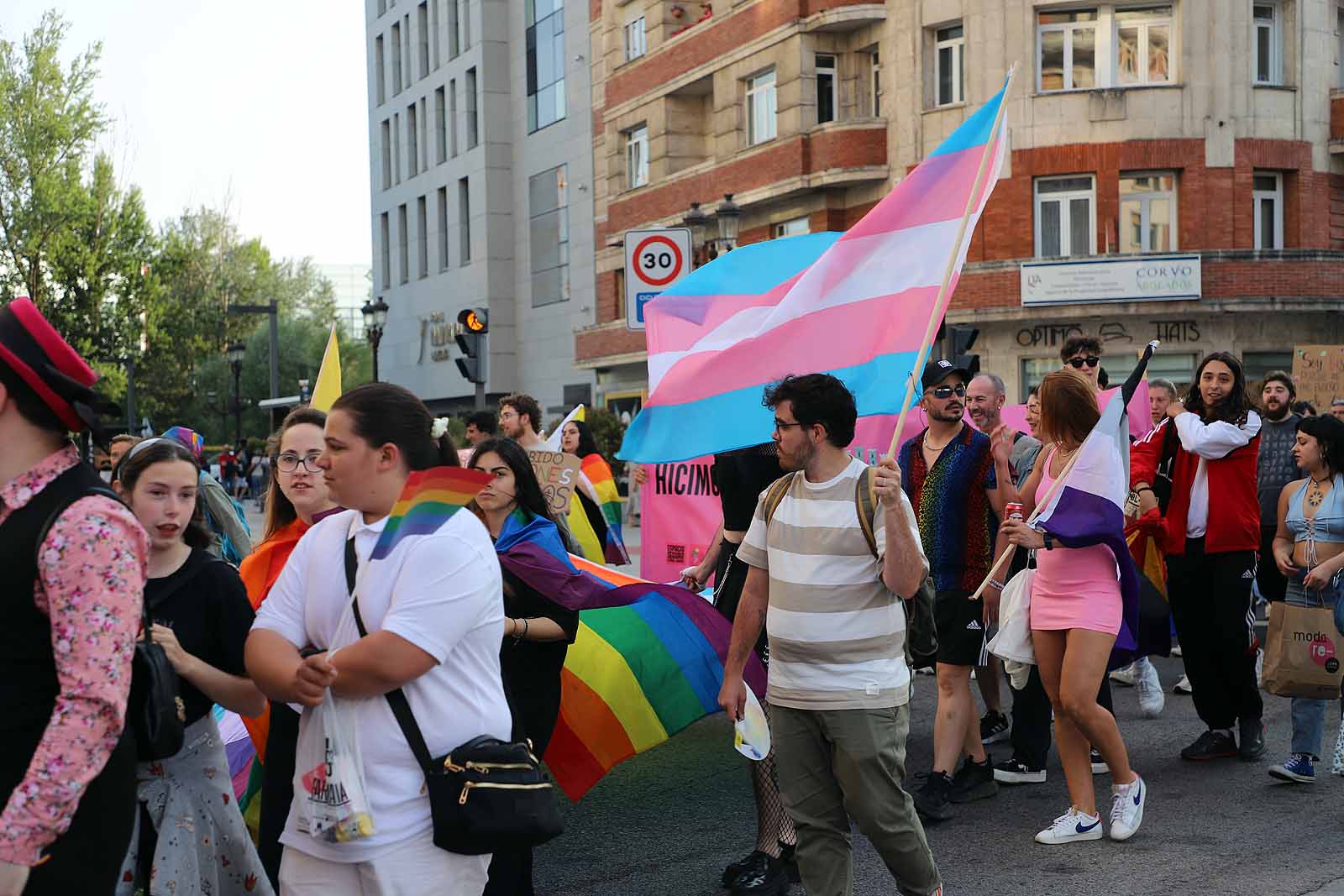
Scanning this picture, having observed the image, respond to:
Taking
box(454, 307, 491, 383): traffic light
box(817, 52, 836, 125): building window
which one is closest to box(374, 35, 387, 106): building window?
box(817, 52, 836, 125): building window

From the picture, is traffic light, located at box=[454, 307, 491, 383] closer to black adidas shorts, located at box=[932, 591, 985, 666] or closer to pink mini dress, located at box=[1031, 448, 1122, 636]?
black adidas shorts, located at box=[932, 591, 985, 666]

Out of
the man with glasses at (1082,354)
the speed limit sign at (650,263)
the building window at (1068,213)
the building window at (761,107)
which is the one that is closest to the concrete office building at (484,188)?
the building window at (761,107)

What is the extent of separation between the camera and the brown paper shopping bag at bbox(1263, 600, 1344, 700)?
272 inches

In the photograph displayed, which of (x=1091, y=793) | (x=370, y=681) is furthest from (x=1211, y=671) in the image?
(x=370, y=681)

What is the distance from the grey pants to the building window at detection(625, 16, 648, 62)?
34.5 m

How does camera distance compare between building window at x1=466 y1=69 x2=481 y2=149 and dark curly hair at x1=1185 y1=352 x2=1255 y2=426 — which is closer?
dark curly hair at x1=1185 y1=352 x2=1255 y2=426

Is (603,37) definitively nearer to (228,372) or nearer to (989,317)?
(989,317)

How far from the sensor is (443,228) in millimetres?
53156

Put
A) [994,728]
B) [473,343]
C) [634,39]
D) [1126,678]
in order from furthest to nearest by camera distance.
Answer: [634,39], [473,343], [1126,678], [994,728]

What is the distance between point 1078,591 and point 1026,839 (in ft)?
3.81

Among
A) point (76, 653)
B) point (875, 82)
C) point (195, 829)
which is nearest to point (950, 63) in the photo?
point (875, 82)

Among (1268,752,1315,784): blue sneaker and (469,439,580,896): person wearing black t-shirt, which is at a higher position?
(469,439,580,896): person wearing black t-shirt

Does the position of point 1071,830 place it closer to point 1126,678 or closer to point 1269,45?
point 1126,678

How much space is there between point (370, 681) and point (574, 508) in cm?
639
